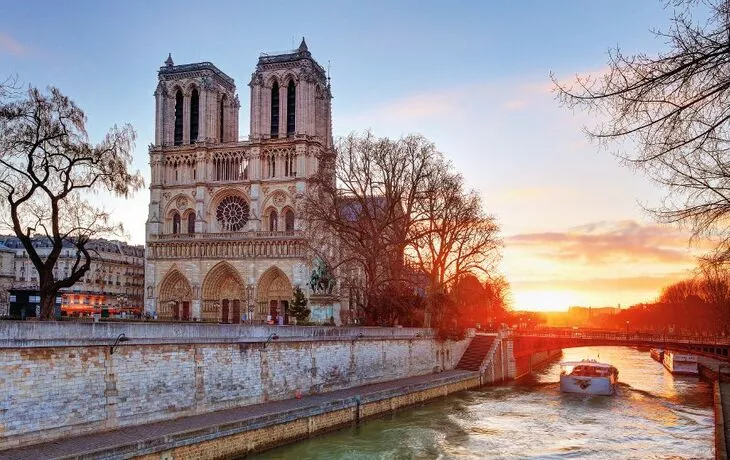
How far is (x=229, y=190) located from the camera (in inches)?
2469

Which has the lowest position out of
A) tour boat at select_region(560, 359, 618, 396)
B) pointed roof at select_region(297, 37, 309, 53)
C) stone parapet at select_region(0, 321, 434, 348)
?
tour boat at select_region(560, 359, 618, 396)

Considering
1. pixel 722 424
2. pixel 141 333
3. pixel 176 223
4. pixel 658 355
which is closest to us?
pixel 141 333

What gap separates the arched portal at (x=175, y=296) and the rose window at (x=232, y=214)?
5758 mm

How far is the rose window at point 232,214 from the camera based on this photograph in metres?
62.9

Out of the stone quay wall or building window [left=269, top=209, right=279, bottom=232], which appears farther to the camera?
building window [left=269, top=209, right=279, bottom=232]

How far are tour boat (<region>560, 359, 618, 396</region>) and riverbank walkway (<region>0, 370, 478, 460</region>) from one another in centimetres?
1417

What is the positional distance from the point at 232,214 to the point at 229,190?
2119 millimetres

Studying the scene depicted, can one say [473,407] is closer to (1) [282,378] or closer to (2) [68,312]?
(1) [282,378]

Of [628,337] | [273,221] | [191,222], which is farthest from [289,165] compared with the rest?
[628,337]

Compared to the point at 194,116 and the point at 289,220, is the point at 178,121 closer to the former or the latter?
the point at 194,116

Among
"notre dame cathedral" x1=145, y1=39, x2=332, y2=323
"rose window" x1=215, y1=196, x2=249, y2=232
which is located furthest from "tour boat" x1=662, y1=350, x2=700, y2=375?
"rose window" x1=215, y1=196, x2=249, y2=232

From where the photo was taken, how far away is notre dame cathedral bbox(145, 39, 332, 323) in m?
59.8

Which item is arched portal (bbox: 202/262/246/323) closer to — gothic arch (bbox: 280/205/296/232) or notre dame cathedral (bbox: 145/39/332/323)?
notre dame cathedral (bbox: 145/39/332/323)

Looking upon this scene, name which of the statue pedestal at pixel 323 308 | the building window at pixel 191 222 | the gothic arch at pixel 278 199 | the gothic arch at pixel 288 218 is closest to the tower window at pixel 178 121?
the building window at pixel 191 222
